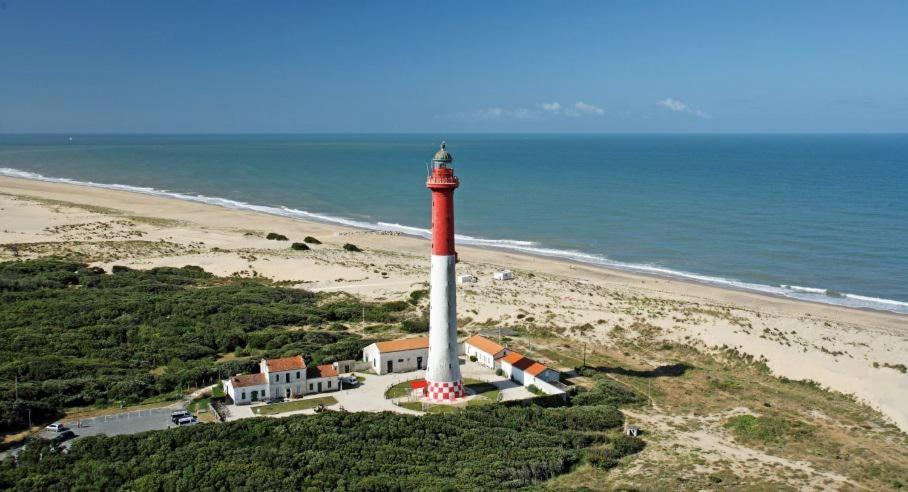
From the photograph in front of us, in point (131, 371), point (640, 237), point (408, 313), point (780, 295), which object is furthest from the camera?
point (640, 237)

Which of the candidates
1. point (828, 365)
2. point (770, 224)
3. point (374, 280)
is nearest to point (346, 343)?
point (374, 280)

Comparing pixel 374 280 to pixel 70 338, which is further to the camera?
pixel 374 280

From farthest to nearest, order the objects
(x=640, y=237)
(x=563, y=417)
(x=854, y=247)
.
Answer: (x=640, y=237)
(x=854, y=247)
(x=563, y=417)

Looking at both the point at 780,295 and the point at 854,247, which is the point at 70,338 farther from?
the point at 854,247

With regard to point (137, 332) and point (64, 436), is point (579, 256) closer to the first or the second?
point (137, 332)

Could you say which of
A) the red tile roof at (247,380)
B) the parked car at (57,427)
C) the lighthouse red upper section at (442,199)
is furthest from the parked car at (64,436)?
the lighthouse red upper section at (442,199)

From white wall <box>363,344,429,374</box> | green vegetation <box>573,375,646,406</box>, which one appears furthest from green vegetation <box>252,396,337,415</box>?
green vegetation <box>573,375,646,406</box>

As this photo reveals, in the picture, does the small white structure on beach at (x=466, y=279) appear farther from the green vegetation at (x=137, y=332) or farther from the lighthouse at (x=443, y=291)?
the lighthouse at (x=443, y=291)
